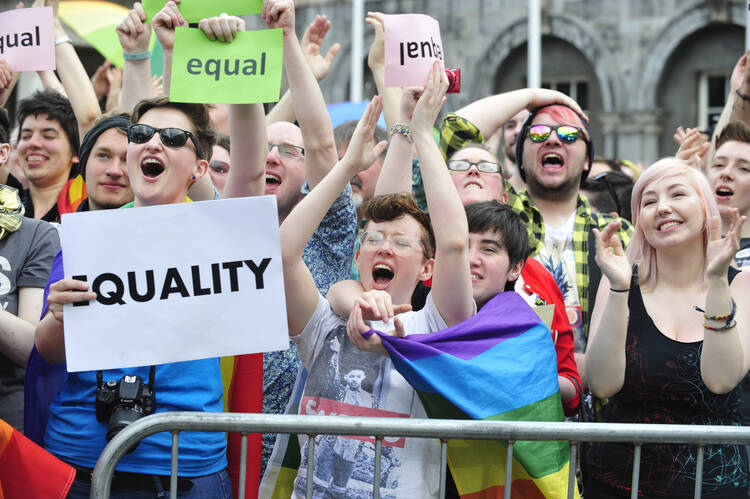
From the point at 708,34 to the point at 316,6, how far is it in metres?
6.65

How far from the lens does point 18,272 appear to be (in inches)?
136

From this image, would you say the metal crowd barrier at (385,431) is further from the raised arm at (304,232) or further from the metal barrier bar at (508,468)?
the raised arm at (304,232)

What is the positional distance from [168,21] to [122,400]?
134 cm

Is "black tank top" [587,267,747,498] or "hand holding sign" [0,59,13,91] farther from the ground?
"hand holding sign" [0,59,13,91]

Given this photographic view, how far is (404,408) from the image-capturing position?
2.90 metres

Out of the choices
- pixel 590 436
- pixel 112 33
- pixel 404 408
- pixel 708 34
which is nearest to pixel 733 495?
pixel 590 436

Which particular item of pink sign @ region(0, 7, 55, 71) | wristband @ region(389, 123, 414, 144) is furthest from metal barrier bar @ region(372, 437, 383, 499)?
pink sign @ region(0, 7, 55, 71)

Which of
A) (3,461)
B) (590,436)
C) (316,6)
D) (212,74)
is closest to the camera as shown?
(590,436)

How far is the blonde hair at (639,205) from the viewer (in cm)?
349

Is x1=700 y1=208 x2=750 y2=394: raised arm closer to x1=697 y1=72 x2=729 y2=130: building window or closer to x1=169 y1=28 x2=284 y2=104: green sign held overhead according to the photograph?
x1=169 y1=28 x2=284 y2=104: green sign held overhead

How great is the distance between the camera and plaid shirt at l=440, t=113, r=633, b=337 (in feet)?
13.0

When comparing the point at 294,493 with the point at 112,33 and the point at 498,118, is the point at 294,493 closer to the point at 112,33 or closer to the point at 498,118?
the point at 498,118

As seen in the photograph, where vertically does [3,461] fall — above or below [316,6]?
below

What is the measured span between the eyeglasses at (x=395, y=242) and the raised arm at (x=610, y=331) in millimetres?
646
